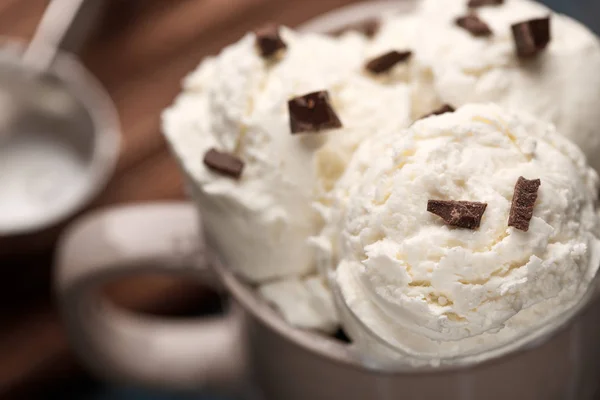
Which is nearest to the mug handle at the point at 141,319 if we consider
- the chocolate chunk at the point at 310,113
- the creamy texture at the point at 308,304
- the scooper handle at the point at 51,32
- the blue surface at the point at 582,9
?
the creamy texture at the point at 308,304

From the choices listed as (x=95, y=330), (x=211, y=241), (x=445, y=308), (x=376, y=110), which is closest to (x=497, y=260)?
(x=445, y=308)

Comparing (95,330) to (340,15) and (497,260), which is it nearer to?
(340,15)

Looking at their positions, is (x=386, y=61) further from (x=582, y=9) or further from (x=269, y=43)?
(x=582, y=9)

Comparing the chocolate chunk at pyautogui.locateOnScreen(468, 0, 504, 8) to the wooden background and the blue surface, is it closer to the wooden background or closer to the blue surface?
the blue surface

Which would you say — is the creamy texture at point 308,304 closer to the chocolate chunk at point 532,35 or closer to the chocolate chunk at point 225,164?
the chocolate chunk at point 225,164

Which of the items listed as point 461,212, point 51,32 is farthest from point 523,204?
point 51,32

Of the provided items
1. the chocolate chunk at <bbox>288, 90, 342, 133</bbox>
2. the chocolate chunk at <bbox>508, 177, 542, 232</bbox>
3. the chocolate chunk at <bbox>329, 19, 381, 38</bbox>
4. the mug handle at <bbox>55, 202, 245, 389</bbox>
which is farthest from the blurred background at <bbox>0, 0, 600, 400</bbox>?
the chocolate chunk at <bbox>508, 177, 542, 232</bbox>
